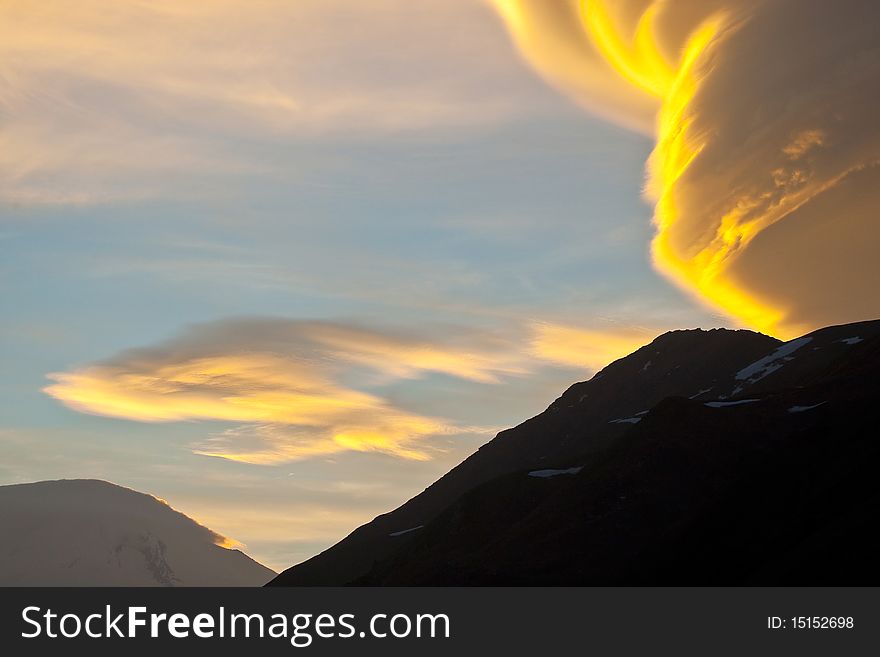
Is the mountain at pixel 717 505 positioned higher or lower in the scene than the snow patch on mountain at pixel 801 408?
lower

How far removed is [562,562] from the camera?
170375 mm

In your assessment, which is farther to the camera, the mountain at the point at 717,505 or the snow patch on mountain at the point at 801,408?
the snow patch on mountain at the point at 801,408

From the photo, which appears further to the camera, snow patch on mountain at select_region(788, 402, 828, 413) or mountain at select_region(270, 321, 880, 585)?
snow patch on mountain at select_region(788, 402, 828, 413)

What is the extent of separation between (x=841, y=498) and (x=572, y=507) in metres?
48.1

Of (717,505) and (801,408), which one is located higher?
(801,408)

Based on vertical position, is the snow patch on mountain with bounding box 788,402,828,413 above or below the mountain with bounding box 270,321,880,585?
above

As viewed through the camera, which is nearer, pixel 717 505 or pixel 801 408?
pixel 717 505
